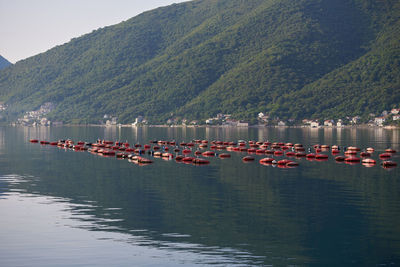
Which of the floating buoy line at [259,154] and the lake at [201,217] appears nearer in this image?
the lake at [201,217]

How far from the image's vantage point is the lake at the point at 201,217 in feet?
169

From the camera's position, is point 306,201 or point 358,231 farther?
point 306,201

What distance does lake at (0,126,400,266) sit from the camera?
5150cm

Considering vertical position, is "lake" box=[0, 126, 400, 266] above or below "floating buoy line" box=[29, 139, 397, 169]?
below

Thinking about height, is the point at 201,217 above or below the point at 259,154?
below

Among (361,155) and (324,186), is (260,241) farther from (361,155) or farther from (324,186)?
(361,155)

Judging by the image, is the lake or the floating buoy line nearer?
the lake

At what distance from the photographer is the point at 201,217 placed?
6756 centimetres

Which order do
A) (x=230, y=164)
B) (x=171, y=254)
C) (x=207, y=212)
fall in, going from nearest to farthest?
(x=171, y=254)
(x=207, y=212)
(x=230, y=164)

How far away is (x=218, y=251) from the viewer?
52.5 metres

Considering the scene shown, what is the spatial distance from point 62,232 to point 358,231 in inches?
1252

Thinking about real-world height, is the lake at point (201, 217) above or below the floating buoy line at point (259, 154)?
below

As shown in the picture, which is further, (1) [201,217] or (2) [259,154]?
(2) [259,154]

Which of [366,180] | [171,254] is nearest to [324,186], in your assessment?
[366,180]
